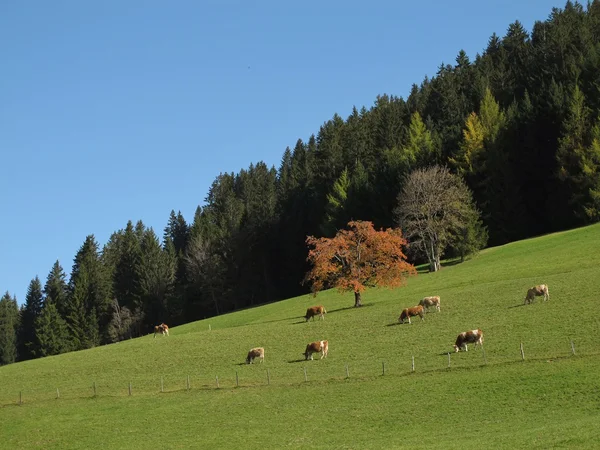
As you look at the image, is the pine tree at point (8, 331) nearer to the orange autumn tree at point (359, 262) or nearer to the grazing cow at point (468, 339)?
the orange autumn tree at point (359, 262)

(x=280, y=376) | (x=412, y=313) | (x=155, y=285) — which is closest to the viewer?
(x=280, y=376)

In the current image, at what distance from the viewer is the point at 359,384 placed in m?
36.1

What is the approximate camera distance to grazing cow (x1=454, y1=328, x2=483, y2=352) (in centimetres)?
3969

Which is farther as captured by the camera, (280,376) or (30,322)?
(30,322)

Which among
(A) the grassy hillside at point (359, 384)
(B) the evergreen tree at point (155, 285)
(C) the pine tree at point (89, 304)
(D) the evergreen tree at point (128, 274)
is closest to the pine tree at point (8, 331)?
(C) the pine tree at point (89, 304)

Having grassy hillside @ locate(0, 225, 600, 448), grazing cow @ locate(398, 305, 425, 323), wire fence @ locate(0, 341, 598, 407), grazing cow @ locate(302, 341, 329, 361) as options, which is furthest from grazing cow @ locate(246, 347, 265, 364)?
grazing cow @ locate(398, 305, 425, 323)

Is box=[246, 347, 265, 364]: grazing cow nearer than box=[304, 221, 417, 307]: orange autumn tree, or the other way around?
box=[246, 347, 265, 364]: grazing cow

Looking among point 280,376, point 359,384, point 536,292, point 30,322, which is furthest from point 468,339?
point 30,322

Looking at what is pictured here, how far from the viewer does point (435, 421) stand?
28.2 m

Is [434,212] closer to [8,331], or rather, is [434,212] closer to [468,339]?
[468,339]

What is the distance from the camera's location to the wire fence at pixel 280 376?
118 feet

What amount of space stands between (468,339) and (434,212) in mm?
42386

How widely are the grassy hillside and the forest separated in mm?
28529

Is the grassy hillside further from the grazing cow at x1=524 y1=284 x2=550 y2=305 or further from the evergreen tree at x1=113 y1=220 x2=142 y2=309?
the evergreen tree at x1=113 y1=220 x2=142 y2=309
